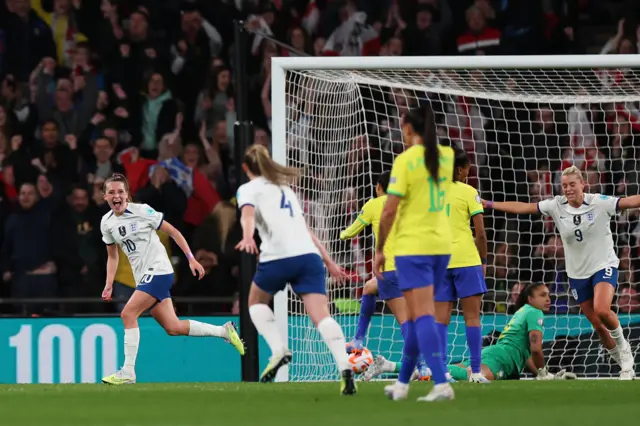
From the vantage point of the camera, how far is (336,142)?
13.4 meters

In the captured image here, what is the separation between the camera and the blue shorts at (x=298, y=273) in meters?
8.57

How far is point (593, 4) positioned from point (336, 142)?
4.74 meters

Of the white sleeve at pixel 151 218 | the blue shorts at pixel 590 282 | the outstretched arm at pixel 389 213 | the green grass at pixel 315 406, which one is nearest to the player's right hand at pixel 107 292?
the white sleeve at pixel 151 218

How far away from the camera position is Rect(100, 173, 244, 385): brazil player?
11.5m

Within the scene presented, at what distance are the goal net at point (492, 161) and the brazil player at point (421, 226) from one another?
4231 millimetres

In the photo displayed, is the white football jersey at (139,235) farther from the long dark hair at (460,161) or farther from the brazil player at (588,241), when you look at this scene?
the brazil player at (588,241)

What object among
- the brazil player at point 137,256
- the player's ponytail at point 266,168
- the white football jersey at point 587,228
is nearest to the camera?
the player's ponytail at point 266,168

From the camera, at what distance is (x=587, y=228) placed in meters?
11.7

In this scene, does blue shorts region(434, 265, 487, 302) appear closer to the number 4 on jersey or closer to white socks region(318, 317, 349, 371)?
white socks region(318, 317, 349, 371)

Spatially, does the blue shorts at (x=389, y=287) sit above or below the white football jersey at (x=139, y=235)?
below

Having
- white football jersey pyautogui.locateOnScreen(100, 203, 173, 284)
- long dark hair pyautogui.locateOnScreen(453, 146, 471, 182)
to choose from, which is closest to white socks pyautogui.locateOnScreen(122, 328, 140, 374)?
white football jersey pyautogui.locateOnScreen(100, 203, 173, 284)

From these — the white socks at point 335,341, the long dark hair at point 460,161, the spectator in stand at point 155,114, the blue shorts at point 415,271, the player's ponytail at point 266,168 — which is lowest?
the white socks at point 335,341

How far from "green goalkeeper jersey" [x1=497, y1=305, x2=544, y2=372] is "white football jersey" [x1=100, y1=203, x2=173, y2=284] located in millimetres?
3193

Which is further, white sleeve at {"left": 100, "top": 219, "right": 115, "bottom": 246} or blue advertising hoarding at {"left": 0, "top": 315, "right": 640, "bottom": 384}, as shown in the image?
blue advertising hoarding at {"left": 0, "top": 315, "right": 640, "bottom": 384}
